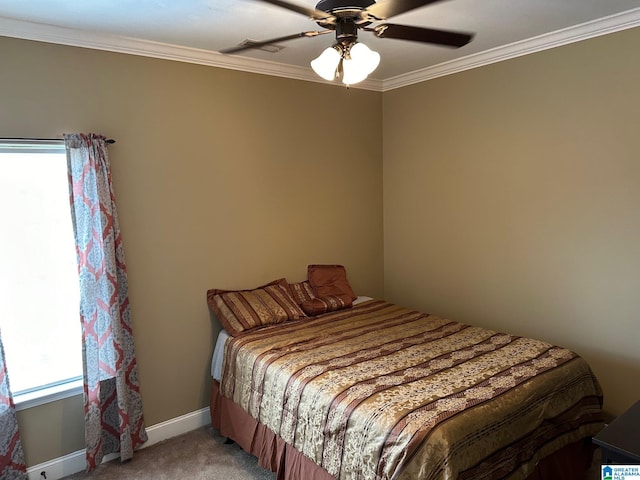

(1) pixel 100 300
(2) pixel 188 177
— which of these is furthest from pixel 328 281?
(1) pixel 100 300

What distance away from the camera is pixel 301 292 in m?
3.47

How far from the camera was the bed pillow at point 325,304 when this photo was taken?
3357 millimetres

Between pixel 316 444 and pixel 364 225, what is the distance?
7.30ft

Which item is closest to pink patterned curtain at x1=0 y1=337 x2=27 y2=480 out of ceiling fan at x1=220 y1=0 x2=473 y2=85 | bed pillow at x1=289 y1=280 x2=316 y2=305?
bed pillow at x1=289 y1=280 x2=316 y2=305

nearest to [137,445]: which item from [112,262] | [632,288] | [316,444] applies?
[112,262]

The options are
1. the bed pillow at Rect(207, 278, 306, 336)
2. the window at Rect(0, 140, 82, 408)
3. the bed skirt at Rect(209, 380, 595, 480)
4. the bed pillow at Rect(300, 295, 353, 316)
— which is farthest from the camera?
the bed pillow at Rect(300, 295, 353, 316)

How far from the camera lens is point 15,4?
7.13 ft

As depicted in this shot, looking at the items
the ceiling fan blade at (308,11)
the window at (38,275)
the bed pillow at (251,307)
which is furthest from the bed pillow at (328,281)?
the ceiling fan blade at (308,11)

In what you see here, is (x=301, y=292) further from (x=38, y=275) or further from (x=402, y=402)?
(x=38, y=275)

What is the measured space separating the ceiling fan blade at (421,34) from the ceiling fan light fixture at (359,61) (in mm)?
128

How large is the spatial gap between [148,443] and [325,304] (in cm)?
148

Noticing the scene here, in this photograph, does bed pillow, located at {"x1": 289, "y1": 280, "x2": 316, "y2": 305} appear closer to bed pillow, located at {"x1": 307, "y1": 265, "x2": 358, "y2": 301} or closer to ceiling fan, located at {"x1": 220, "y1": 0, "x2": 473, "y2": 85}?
bed pillow, located at {"x1": 307, "y1": 265, "x2": 358, "y2": 301}

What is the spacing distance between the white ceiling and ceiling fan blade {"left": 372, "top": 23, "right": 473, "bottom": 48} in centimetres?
26

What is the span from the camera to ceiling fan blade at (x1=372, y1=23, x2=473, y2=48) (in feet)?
5.93
